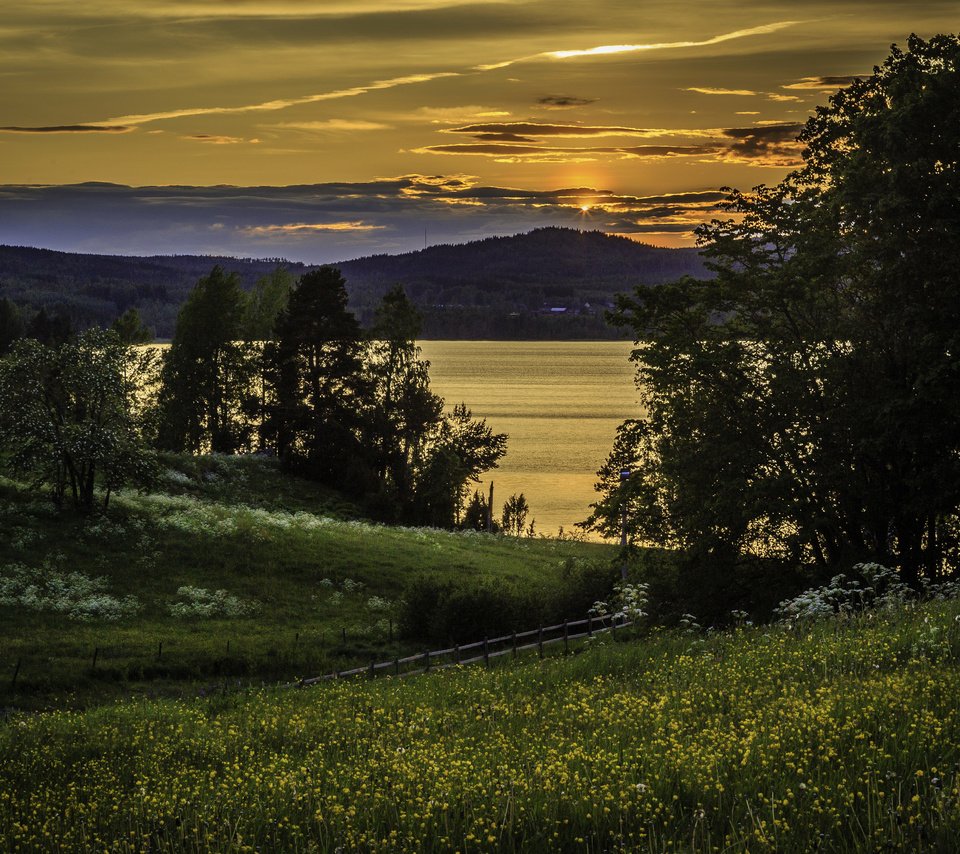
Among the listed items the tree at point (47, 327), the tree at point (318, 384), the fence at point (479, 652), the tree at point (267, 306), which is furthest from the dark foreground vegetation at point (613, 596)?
the tree at point (47, 327)

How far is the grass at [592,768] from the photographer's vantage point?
7.51 metres

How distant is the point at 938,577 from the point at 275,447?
196 feet

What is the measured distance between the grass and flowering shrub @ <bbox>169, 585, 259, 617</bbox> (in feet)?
69.8

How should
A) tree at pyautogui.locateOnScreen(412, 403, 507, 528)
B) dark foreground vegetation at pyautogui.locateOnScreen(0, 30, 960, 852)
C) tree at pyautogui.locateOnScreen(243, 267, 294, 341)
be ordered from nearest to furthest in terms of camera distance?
dark foreground vegetation at pyautogui.locateOnScreen(0, 30, 960, 852)
tree at pyautogui.locateOnScreen(412, 403, 507, 528)
tree at pyautogui.locateOnScreen(243, 267, 294, 341)

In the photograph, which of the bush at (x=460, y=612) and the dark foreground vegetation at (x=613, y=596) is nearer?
the dark foreground vegetation at (x=613, y=596)

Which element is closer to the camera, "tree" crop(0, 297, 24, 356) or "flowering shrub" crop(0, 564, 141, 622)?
"flowering shrub" crop(0, 564, 141, 622)

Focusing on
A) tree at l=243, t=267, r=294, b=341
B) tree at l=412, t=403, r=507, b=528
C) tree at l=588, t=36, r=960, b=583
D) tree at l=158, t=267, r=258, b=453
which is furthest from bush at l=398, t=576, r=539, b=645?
tree at l=243, t=267, r=294, b=341

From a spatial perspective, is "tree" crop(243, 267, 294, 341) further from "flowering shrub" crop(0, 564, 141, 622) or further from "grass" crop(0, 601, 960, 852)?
"grass" crop(0, 601, 960, 852)

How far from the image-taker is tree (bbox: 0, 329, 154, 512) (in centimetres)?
4406

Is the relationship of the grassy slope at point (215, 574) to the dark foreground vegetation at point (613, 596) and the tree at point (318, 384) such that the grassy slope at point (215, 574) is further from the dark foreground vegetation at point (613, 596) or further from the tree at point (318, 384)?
the tree at point (318, 384)

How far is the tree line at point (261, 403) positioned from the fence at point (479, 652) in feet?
65.3

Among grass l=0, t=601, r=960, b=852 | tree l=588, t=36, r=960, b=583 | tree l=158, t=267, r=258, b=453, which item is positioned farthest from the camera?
tree l=158, t=267, r=258, b=453

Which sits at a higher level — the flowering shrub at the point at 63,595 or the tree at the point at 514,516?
the flowering shrub at the point at 63,595

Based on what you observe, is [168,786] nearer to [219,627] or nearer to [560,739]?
[560,739]
